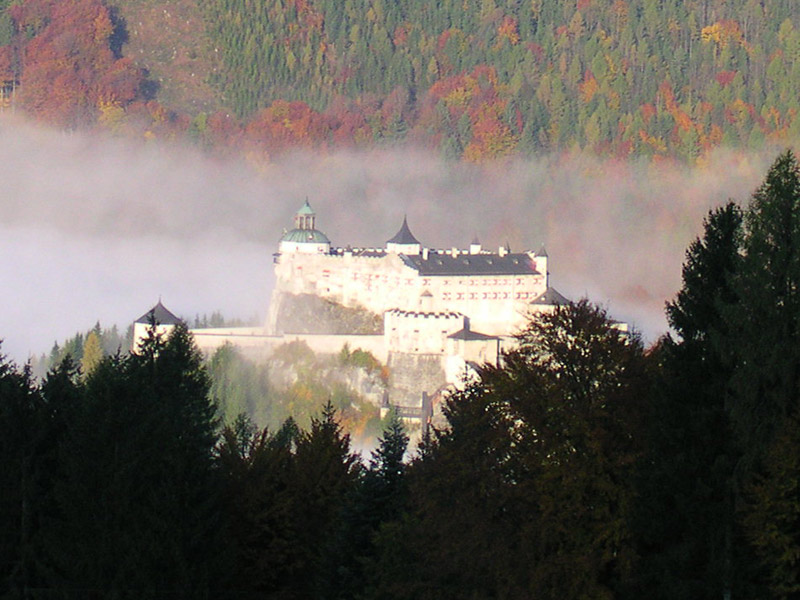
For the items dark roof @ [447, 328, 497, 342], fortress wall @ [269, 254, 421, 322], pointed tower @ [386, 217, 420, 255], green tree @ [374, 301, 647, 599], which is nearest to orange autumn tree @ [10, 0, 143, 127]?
fortress wall @ [269, 254, 421, 322]

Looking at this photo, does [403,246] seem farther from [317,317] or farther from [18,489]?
[18,489]

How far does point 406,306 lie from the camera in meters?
79.4

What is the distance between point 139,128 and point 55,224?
14.2m

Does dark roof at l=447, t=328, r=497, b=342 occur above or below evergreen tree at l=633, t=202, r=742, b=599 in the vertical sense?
above

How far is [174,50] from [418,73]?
24208mm

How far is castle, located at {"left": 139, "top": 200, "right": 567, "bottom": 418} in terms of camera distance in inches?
2982

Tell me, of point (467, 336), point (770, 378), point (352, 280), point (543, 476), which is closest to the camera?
point (770, 378)

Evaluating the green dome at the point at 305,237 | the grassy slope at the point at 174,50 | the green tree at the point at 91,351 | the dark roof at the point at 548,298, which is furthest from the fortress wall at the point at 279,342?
the grassy slope at the point at 174,50

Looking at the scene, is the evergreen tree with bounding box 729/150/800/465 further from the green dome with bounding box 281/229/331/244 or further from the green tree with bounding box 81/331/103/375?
the green dome with bounding box 281/229/331/244

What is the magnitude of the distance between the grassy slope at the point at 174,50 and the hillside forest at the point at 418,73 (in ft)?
0.57

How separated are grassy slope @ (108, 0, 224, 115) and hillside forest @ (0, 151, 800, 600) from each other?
131 m

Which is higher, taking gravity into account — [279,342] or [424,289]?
[424,289]

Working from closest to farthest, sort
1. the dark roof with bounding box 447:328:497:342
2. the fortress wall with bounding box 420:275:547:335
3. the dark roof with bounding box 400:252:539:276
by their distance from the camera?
the dark roof with bounding box 447:328:497:342, the fortress wall with bounding box 420:275:547:335, the dark roof with bounding box 400:252:539:276

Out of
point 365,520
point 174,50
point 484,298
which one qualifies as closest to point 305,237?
point 484,298
